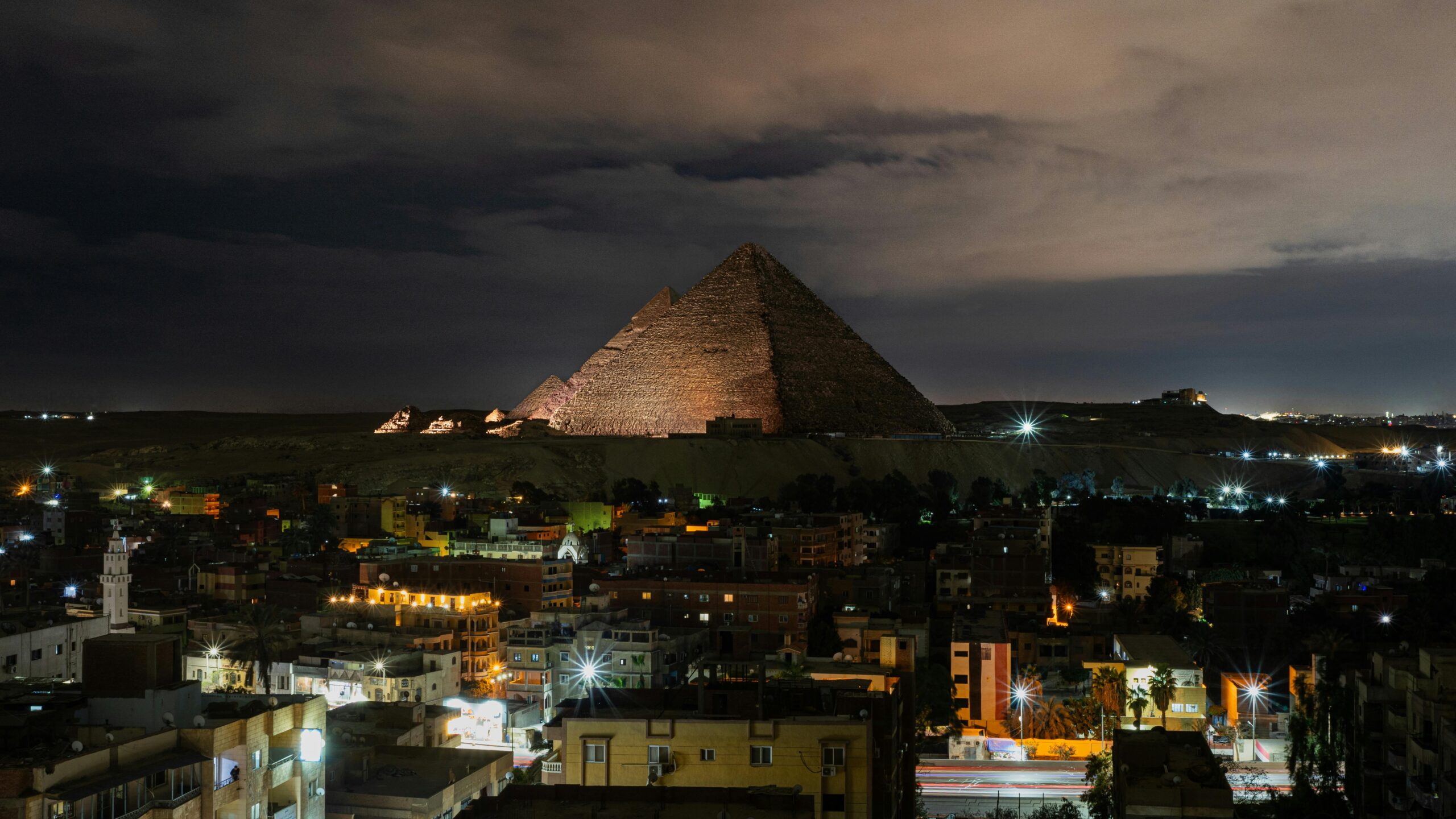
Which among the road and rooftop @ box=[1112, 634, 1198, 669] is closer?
the road

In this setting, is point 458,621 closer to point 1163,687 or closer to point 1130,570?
point 1163,687

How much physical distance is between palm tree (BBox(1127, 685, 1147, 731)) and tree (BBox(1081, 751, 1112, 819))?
5727 millimetres

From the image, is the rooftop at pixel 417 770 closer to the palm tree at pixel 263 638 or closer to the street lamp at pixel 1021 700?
the palm tree at pixel 263 638

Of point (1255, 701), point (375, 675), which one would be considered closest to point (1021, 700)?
point (1255, 701)

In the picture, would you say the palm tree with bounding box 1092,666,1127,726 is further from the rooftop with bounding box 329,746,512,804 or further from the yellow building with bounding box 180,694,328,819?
the yellow building with bounding box 180,694,328,819

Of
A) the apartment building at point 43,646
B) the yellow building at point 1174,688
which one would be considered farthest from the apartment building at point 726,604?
the apartment building at point 43,646

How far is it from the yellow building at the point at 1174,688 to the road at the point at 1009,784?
2.73m

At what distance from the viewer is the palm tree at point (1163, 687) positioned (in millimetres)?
35312

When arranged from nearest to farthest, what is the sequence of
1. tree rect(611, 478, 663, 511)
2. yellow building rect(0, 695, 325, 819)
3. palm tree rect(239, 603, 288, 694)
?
yellow building rect(0, 695, 325, 819), palm tree rect(239, 603, 288, 694), tree rect(611, 478, 663, 511)

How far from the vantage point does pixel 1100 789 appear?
2588 cm

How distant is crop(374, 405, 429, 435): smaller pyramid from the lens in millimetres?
143875

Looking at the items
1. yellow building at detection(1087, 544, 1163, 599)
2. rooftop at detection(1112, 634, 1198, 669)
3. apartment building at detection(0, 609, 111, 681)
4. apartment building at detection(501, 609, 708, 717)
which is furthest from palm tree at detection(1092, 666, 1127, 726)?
apartment building at detection(0, 609, 111, 681)

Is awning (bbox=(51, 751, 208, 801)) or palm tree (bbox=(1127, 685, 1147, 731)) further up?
awning (bbox=(51, 751, 208, 801))

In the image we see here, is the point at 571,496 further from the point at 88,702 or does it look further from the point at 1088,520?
the point at 88,702
